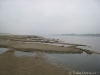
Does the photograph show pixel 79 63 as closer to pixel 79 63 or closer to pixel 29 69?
pixel 79 63

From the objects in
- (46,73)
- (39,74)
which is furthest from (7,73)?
(46,73)

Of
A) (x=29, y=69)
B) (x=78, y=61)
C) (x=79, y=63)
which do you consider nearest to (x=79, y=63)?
(x=79, y=63)

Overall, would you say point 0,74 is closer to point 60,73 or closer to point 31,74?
point 31,74

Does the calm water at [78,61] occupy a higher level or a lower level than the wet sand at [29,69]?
lower

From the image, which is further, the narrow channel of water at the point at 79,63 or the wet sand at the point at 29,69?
the narrow channel of water at the point at 79,63

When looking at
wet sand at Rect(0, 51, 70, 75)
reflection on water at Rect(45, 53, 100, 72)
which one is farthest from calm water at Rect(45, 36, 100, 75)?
wet sand at Rect(0, 51, 70, 75)

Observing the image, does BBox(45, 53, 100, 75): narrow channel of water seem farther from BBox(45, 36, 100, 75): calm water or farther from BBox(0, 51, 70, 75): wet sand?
BBox(0, 51, 70, 75): wet sand

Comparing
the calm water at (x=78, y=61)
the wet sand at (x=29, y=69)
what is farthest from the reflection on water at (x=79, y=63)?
the wet sand at (x=29, y=69)

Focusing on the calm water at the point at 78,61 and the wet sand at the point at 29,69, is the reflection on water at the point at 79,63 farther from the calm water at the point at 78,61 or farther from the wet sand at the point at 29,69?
the wet sand at the point at 29,69

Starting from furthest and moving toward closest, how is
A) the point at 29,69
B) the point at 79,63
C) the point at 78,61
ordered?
the point at 78,61, the point at 79,63, the point at 29,69

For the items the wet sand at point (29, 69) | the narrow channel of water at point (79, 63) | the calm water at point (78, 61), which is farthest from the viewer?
the calm water at point (78, 61)

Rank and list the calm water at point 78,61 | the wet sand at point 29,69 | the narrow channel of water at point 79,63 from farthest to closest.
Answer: the calm water at point 78,61 → the narrow channel of water at point 79,63 → the wet sand at point 29,69

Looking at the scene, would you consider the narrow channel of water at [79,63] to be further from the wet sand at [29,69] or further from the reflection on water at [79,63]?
the wet sand at [29,69]

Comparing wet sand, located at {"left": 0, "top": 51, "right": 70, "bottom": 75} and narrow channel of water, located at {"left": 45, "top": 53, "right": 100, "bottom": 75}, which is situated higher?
wet sand, located at {"left": 0, "top": 51, "right": 70, "bottom": 75}
